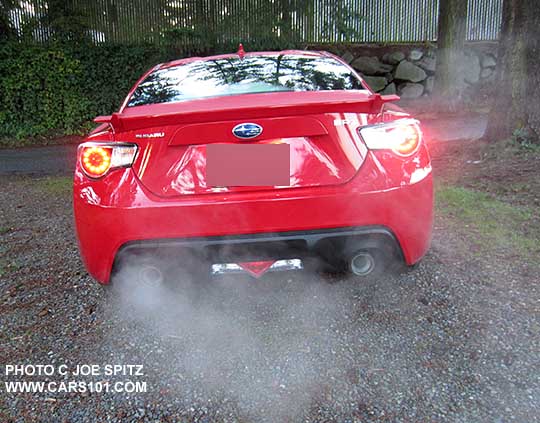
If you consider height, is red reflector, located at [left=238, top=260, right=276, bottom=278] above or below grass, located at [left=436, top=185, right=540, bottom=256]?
above

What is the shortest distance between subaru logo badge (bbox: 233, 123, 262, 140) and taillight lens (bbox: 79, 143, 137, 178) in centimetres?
49

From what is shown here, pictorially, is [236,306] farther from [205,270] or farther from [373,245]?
[373,245]

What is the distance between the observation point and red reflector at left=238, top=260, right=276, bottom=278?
2.53 m

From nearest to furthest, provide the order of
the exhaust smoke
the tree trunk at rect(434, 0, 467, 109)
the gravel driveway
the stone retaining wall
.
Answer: the gravel driveway
the exhaust smoke
the tree trunk at rect(434, 0, 467, 109)
the stone retaining wall

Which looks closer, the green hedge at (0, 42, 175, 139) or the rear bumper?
the rear bumper

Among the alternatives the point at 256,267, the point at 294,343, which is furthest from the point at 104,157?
the point at 294,343

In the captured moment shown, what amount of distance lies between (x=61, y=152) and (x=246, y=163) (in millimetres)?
8024

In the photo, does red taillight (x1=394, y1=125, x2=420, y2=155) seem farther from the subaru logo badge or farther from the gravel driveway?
Answer: the gravel driveway

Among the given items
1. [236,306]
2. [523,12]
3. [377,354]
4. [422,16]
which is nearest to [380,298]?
[377,354]

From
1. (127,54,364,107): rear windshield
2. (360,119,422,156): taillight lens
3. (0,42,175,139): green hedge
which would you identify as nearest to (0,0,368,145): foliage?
(0,42,175,139): green hedge

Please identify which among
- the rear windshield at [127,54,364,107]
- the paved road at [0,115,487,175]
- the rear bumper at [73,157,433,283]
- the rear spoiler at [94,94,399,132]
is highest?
the rear windshield at [127,54,364,107]

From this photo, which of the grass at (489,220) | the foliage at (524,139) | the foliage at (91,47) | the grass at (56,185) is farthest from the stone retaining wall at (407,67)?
the grass at (489,220)

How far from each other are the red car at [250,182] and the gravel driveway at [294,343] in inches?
13.4

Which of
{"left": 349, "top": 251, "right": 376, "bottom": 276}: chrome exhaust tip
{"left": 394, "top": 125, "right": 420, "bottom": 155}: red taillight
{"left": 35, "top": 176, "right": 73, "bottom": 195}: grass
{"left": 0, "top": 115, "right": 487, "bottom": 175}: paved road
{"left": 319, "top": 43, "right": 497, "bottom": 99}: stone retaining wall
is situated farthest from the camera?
{"left": 319, "top": 43, "right": 497, "bottom": 99}: stone retaining wall
